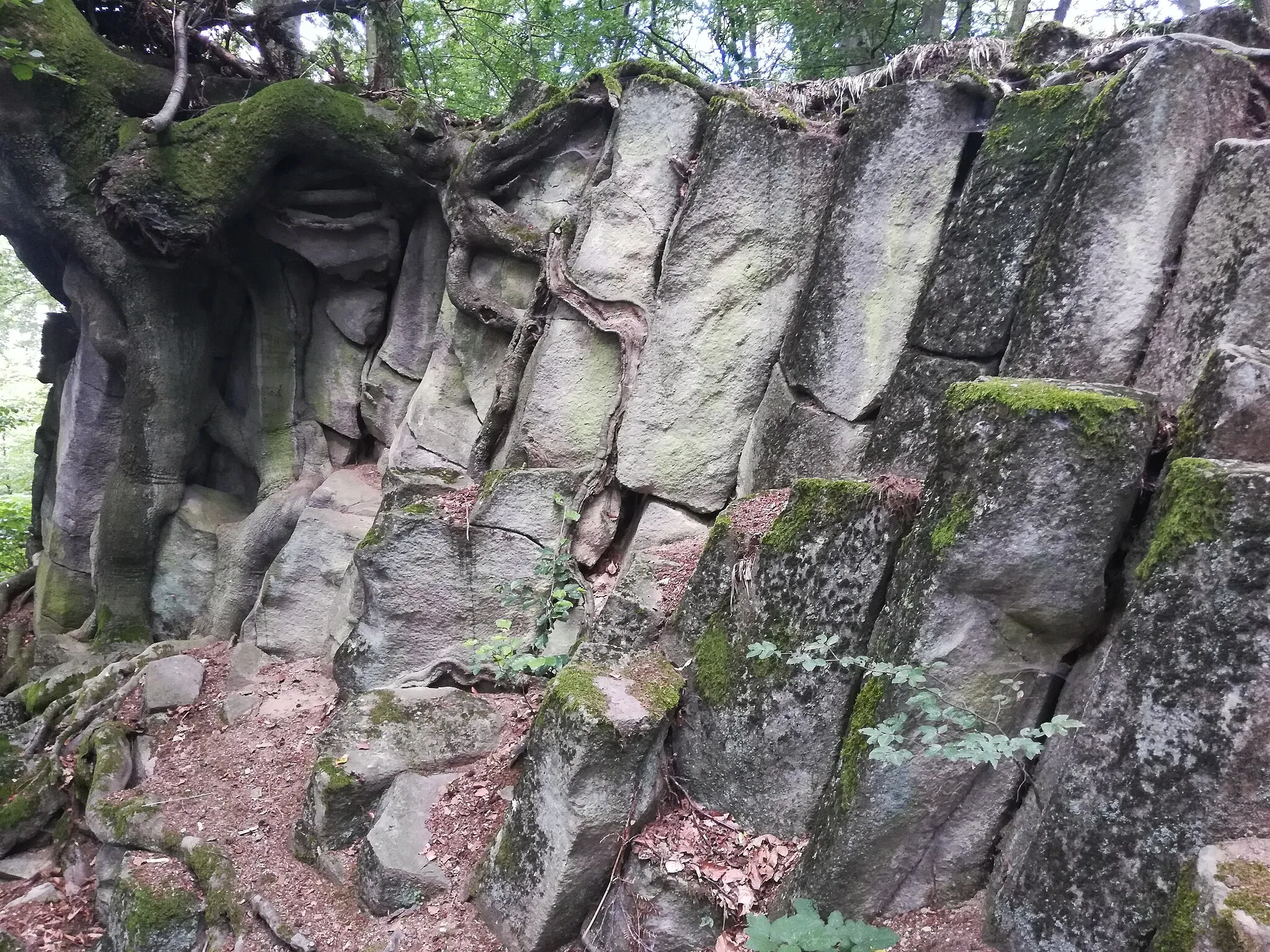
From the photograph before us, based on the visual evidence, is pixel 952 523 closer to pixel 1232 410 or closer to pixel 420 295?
pixel 1232 410

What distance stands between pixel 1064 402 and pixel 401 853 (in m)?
3.84

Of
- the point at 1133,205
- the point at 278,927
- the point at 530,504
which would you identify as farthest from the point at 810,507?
the point at 278,927

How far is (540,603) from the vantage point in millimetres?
5449

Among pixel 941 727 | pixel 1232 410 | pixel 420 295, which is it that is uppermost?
pixel 1232 410

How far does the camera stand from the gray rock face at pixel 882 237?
15.3 feet

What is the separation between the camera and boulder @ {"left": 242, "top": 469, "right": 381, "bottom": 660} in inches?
275

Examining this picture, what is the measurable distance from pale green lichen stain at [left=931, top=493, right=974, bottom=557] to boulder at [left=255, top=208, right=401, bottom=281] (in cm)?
663

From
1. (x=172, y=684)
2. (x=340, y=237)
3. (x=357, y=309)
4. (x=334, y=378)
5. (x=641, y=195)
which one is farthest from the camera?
(x=334, y=378)

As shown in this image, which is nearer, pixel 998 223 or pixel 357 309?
pixel 998 223

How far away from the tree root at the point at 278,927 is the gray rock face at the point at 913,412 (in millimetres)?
3843

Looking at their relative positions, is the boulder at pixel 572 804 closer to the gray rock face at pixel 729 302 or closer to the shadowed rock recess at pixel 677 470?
the shadowed rock recess at pixel 677 470

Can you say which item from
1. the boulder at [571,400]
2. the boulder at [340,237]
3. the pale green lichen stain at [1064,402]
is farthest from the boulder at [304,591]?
the pale green lichen stain at [1064,402]

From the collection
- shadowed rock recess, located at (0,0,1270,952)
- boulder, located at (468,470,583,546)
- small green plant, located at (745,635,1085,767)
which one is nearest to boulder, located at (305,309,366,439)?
shadowed rock recess, located at (0,0,1270,952)

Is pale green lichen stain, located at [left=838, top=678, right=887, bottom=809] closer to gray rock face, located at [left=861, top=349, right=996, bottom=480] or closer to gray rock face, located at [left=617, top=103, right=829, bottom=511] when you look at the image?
gray rock face, located at [left=861, top=349, right=996, bottom=480]
